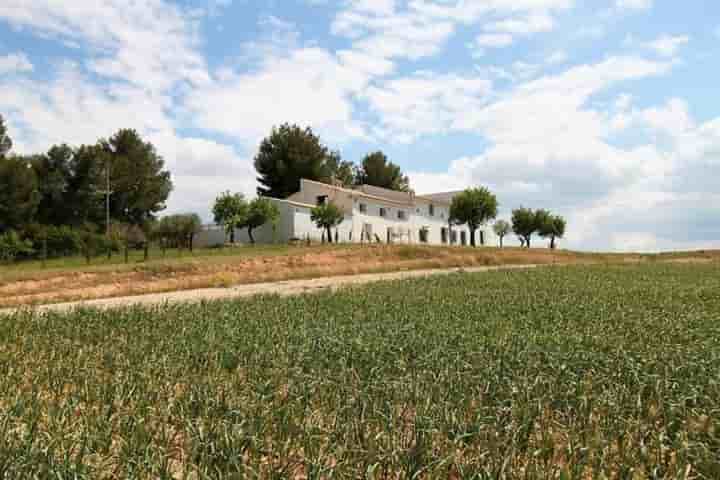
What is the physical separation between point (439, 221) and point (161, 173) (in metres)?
36.0

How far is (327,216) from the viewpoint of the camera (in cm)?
5541

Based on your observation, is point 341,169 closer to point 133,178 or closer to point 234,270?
point 133,178

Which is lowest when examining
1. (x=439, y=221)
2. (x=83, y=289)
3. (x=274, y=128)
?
(x=83, y=289)

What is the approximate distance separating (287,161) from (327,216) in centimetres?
2264

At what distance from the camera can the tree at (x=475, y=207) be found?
66625 millimetres

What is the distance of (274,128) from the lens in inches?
3031

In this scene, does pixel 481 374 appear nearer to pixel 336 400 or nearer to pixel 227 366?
pixel 336 400

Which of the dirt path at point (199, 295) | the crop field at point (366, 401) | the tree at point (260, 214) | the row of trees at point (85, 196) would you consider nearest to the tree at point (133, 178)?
the row of trees at point (85, 196)

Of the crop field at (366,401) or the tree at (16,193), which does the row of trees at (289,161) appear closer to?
the tree at (16,193)

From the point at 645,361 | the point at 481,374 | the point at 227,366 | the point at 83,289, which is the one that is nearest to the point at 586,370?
the point at 645,361

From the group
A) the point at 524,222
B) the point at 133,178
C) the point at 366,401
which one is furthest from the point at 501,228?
the point at 366,401

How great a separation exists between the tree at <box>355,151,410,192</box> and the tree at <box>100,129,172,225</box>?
33.6 metres

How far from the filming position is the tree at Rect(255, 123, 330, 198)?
74.7 m

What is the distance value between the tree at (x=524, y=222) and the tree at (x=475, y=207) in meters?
16.2
